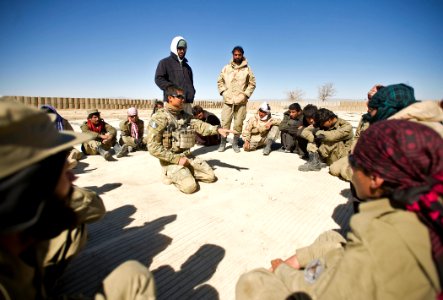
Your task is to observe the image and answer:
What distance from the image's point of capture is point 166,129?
3613 mm

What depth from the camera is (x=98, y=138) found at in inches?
213

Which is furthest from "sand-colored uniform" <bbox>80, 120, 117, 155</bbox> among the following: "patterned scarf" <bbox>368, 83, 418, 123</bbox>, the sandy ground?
"patterned scarf" <bbox>368, 83, 418, 123</bbox>

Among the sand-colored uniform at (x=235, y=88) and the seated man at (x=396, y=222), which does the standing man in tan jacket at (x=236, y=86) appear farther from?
the seated man at (x=396, y=222)

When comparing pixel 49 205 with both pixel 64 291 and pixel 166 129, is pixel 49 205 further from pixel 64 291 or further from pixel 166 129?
pixel 166 129

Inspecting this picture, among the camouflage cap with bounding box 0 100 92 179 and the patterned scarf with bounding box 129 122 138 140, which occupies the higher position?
the camouflage cap with bounding box 0 100 92 179

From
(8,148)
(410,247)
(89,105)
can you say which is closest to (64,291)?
(8,148)

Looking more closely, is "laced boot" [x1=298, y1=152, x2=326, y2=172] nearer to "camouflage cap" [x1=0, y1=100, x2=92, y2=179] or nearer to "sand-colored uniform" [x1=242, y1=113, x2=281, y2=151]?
"sand-colored uniform" [x1=242, y1=113, x2=281, y2=151]

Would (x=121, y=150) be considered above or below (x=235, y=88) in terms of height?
below

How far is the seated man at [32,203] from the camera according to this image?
27.9 inches

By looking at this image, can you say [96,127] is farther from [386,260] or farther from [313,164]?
[386,260]

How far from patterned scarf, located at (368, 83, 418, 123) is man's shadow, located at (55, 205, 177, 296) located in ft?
7.12

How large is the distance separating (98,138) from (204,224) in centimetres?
387

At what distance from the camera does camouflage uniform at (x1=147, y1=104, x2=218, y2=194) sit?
3.42 meters

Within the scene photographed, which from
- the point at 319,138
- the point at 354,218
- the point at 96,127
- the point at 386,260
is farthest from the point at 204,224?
the point at 96,127
